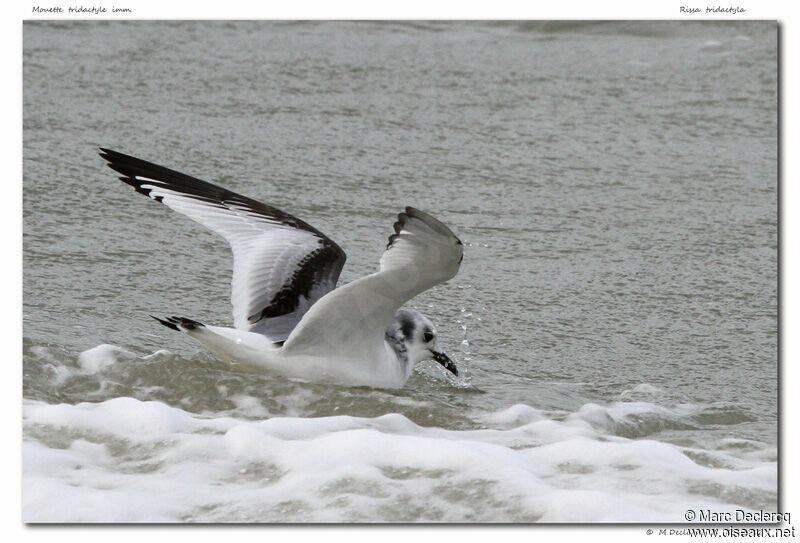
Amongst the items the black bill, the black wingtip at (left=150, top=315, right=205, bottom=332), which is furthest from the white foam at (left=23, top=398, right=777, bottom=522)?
the black bill

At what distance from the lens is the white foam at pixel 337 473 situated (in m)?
3.29

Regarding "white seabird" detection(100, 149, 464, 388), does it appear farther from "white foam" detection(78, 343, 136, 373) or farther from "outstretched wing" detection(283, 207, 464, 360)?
"white foam" detection(78, 343, 136, 373)

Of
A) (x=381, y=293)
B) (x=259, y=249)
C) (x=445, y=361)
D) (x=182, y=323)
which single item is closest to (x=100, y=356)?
(x=182, y=323)

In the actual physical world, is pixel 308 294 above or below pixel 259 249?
below

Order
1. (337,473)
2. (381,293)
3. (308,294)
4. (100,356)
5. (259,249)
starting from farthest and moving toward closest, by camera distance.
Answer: (259,249) < (308,294) < (100,356) < (381,293) < (337,473)

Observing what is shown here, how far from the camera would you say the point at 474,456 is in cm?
354

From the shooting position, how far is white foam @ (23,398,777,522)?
10.8 ft

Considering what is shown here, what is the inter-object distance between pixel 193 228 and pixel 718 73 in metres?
3.39

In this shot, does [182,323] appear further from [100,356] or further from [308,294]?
[308,294]

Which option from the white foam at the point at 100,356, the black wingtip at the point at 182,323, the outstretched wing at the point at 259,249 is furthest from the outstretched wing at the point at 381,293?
the white foam at the point at 100,356

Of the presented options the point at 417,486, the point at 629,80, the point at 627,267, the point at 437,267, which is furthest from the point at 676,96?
the point at 417,486

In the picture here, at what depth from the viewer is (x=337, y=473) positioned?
344 cm

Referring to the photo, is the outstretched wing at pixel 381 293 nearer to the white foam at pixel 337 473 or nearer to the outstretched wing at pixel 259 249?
the outstretched wing at pixel 259 249

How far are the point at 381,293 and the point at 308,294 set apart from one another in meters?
0.63
